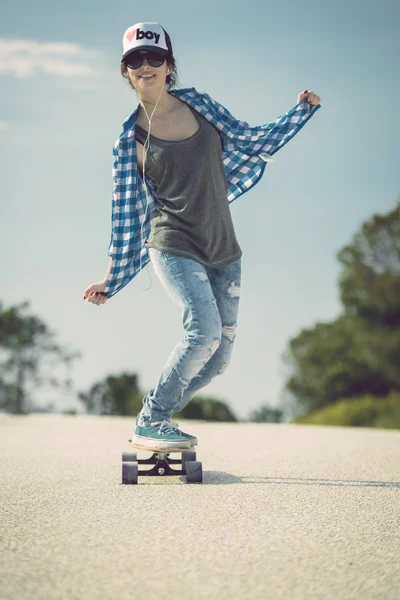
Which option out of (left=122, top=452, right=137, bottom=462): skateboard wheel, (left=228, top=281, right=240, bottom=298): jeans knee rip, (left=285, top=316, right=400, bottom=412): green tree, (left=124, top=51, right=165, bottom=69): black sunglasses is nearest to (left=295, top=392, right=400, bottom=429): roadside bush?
(left=285, top=316, right=400, bottom=412): green tree

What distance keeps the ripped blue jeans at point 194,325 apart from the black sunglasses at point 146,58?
977 mm

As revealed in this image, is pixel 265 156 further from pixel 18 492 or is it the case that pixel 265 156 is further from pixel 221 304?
pixel 18 492

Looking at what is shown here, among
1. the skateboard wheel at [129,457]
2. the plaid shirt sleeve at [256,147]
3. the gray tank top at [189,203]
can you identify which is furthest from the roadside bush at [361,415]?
the skateboard wheel at [129,457]

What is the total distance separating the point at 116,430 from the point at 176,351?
14.6 feet

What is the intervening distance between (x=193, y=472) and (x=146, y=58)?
2139mm

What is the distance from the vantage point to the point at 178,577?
6.71 feet

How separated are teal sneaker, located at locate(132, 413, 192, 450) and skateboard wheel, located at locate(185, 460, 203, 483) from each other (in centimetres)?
19

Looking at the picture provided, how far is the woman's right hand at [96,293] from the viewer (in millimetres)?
4172

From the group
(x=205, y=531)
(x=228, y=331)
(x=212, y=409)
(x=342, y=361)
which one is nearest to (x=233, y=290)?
(x=228, y=331)

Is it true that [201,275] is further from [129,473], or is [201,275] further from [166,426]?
[129,473]

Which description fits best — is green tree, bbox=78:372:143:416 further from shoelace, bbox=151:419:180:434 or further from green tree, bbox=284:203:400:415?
shoelace, bbox=151:419:180:434

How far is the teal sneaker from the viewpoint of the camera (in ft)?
12.8

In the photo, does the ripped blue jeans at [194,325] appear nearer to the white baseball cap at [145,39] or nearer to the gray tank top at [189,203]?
the gray tank top at [189,203]

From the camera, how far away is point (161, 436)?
3902mm
